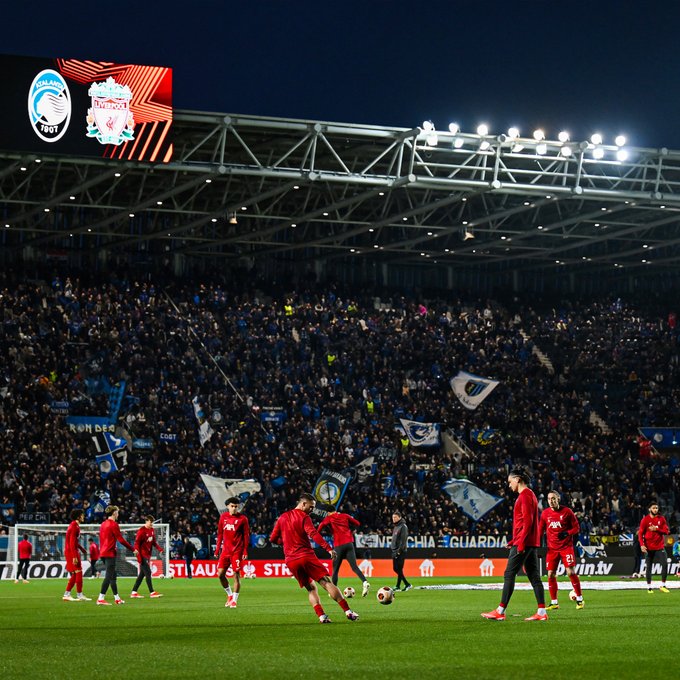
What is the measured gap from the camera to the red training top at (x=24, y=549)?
38300mm

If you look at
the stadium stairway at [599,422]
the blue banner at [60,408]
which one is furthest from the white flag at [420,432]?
the blue banner at [60,408]

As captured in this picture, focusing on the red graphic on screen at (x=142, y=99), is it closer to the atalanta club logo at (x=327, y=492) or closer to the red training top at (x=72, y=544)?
the atalanta club logo at (x=327, y=492)

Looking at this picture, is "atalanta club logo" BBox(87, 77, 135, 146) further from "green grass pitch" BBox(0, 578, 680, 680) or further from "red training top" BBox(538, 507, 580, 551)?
"red training top" BBox(538, 507, 580, 551)

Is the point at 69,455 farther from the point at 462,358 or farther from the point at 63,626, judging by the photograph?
the point at 63,626

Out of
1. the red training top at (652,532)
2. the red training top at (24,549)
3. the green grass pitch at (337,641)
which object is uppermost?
the red training top at (652,532)

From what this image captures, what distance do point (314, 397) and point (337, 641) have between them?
39.1 metres

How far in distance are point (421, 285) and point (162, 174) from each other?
23744 mm

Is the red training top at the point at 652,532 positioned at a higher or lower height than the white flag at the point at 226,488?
lower

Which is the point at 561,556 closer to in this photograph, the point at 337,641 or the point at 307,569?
the point at 307,569

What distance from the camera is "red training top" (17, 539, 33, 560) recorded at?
38.3m

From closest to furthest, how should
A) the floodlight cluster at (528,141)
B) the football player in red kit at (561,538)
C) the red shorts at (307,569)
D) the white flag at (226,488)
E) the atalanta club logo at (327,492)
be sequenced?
the red shorts at (307,569) < the football player in red kit at (561,538) < the floodlight cluster at (528,141) < the white flag at (226,488) < the atalanta club logo at (327,492)

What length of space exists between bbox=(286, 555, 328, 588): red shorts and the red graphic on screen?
78.8ft

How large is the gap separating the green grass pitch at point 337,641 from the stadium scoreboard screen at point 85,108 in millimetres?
17914

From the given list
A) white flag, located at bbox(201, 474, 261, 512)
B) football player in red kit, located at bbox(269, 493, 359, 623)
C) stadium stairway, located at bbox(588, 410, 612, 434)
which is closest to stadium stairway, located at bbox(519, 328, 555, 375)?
stadium stairway, located at bbox(588, 410, 612, 434)
